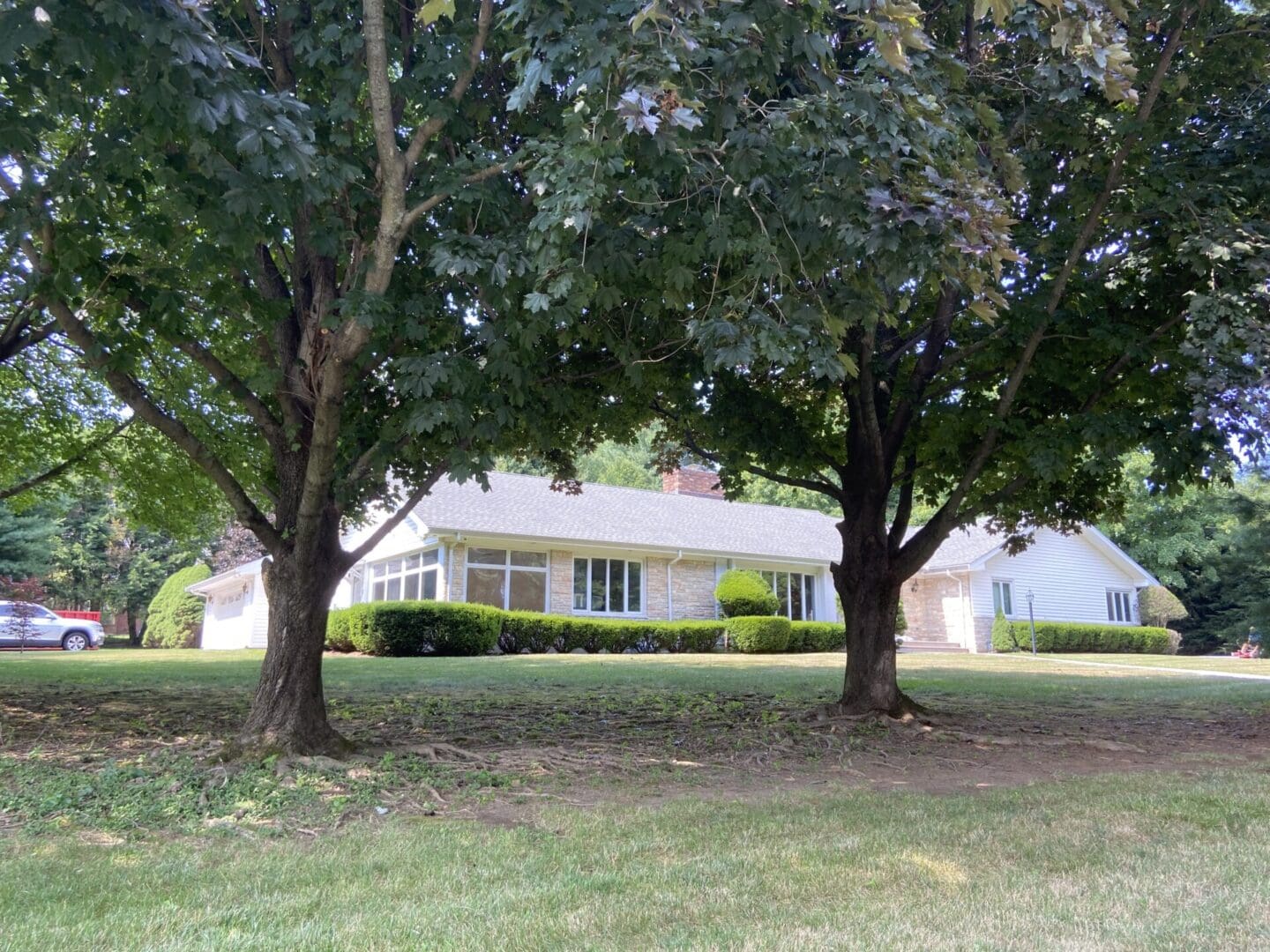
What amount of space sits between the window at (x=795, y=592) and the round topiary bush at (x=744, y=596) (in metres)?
2.43

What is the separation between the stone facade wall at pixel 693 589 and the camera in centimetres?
2706

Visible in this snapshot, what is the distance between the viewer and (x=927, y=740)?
8984mm

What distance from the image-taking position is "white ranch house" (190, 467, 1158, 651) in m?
24.7

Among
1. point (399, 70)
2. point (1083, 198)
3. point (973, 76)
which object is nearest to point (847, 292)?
point (973, 76)

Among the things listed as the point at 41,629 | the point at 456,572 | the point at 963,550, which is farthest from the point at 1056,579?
the point at 41,629

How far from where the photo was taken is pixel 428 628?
21078 mm

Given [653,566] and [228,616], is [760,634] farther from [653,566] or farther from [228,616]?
[228,616]

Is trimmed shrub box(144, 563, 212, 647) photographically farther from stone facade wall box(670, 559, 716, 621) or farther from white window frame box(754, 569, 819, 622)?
white window frame box(754, 569, 819, 622)

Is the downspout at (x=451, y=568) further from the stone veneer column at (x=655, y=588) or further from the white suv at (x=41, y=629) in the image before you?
the white suv at (x=41, y=629)

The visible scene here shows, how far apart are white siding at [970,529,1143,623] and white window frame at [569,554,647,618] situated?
40.4ft

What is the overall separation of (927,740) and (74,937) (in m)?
7.63

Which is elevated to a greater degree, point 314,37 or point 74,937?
point 314,37

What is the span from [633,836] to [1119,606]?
3591 centimetres

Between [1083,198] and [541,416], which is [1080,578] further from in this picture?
[541,416]
